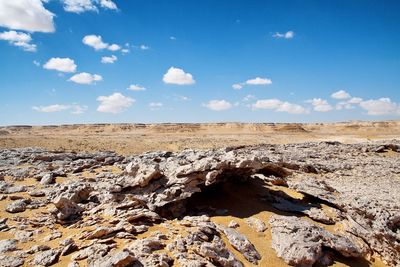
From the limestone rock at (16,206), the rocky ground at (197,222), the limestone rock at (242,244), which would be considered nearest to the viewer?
the rocky ground at (197,222)

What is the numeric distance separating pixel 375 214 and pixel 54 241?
1183cm

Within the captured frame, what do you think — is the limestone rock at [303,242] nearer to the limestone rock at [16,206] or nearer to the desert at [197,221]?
the desert at [197,221]

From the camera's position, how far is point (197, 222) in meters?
11.2

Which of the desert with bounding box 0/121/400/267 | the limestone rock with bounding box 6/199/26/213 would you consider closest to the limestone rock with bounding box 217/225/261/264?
the desert with bounding box 0/121/400/267

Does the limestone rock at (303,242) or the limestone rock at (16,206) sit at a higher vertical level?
the limestone rock at (16,206)

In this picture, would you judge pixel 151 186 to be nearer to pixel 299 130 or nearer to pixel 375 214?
pixel 375 214

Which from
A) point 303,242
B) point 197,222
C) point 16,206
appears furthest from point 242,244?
point 16,206

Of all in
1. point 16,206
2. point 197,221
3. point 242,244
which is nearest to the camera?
point 242,244

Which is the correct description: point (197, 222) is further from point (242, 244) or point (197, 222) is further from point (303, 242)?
point (303, 242)

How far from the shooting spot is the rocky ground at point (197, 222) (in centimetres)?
953

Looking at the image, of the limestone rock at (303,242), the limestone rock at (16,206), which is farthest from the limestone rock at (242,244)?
the limestone rock at (16,206)

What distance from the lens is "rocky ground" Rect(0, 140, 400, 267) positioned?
953 centimetres

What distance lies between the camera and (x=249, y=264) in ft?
32.0

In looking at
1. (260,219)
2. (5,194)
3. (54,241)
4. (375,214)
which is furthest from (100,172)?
(375,214)
